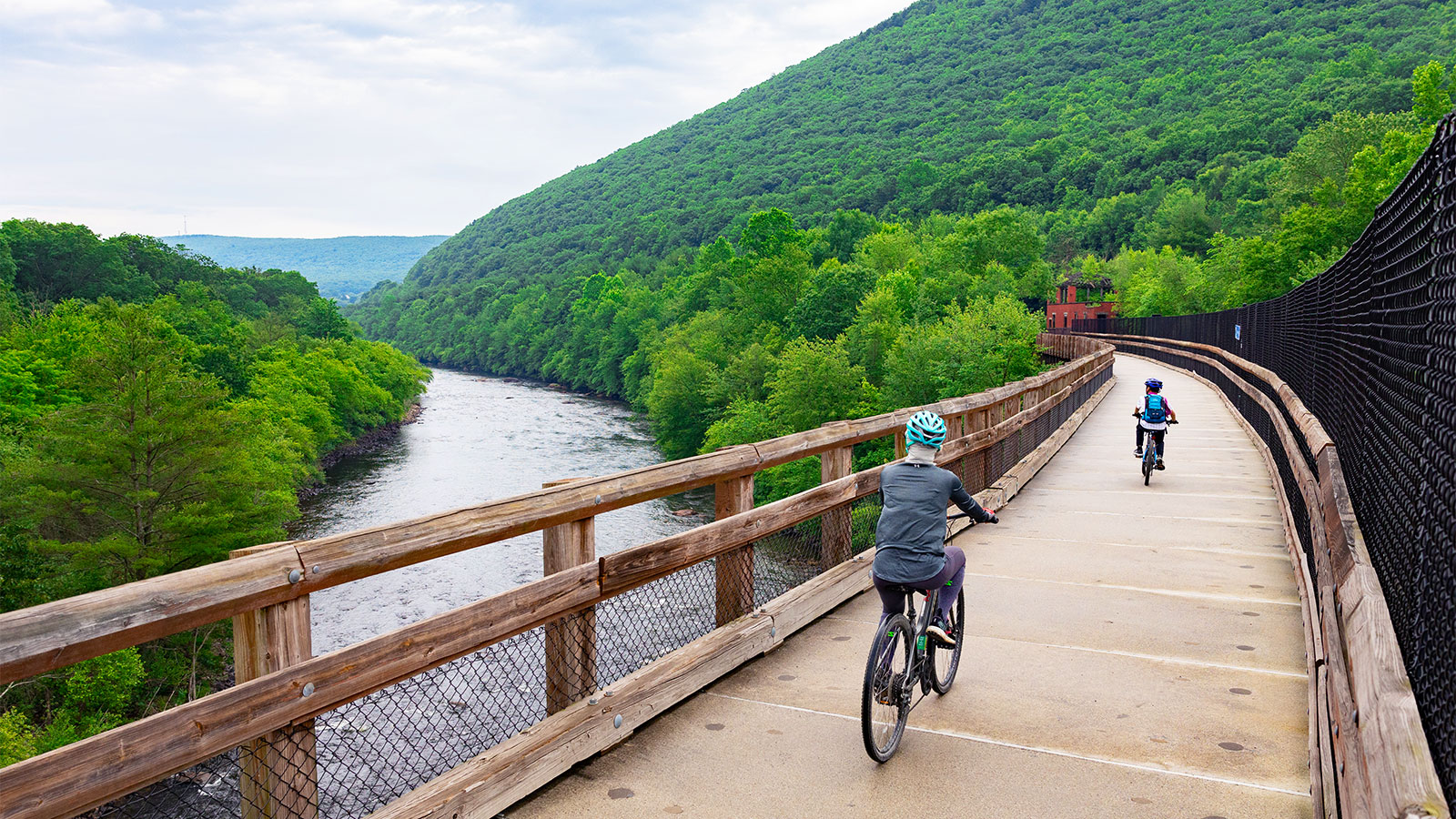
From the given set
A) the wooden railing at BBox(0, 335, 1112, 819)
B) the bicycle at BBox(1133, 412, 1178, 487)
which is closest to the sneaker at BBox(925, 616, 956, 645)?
the wooden railing at BBox(0, 335, 1112, 819)

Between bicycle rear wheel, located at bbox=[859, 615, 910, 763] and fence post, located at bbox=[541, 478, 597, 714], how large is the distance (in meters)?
1.16

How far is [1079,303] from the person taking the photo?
106812 mm

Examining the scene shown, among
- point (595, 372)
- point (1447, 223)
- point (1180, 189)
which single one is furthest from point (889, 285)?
point (1447, 223)

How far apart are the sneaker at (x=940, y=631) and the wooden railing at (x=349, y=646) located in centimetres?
109

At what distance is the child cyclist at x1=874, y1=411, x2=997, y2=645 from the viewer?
4492 mm

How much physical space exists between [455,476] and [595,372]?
200 ft

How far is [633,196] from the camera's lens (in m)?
185

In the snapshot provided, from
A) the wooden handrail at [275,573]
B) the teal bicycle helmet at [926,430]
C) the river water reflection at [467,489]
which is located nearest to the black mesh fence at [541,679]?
the wooden handrail at [275,573]

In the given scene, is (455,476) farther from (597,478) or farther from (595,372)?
(595,372)

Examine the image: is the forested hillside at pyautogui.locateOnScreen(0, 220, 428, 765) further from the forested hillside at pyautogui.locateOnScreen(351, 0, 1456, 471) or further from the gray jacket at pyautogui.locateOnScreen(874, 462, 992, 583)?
Result: the forested hillside at pyautogui.locateOnScreen(351, 0, 1456, 471)

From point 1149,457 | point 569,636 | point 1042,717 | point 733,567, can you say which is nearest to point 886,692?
point 1042,717

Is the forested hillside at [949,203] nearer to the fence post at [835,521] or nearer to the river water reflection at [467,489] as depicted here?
the river water reflection at [467,489]

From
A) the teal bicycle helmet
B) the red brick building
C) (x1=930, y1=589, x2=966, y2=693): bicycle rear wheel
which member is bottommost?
(x1=930, y1=589, x2=966, y2=693): bicycle rear wheel

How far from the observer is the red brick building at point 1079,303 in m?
106
